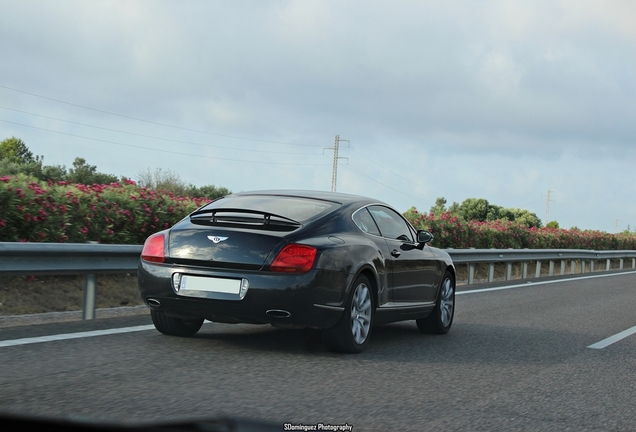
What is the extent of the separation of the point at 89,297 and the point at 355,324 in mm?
3070

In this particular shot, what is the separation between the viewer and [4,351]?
247 inches

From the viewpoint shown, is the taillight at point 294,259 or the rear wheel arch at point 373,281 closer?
the taillight at point 294,259

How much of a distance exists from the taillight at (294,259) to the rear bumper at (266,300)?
48 millimetres

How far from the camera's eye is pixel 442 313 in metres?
9.16

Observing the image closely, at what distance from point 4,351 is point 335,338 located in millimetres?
2627

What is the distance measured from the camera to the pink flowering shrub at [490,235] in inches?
854

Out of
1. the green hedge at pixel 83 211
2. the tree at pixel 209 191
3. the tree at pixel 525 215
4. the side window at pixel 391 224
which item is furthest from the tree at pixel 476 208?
the side window at pixel 391 224

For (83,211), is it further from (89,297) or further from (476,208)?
(476,208)

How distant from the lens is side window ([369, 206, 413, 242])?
827 cm

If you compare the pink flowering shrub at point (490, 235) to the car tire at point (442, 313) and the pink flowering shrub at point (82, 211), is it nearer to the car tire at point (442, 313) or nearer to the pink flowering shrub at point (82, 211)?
the pink flowering shrub at point (82, 211)

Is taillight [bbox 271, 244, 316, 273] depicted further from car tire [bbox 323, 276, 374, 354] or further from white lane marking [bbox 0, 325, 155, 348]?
white lane marking [bbox 0, 325, 155, 348]

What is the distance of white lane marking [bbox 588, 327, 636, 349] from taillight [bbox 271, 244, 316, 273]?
138 inches

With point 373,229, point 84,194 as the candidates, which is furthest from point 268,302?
point 84,194

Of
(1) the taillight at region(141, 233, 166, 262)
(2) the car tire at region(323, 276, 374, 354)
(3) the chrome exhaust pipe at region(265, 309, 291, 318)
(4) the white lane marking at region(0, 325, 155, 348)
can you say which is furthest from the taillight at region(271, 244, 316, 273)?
(4) the white lane marking at region(0, 325, 155, 348)
